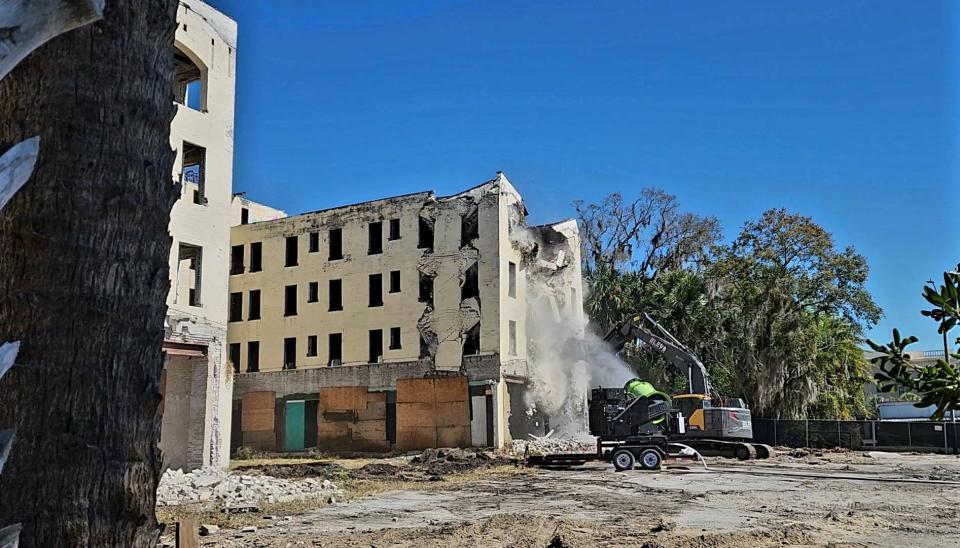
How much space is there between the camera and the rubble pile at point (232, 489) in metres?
17.4

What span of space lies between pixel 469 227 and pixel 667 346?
43.4 feet

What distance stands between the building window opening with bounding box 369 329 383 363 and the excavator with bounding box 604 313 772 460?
1372cm

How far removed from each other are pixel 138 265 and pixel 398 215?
38.3 meters

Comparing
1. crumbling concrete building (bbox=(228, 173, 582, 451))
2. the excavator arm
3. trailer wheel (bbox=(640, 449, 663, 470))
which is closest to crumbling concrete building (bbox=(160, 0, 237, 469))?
trailer wheel (bbox=(640, 449, 663, 470))

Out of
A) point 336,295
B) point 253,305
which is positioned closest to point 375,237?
point 336,295

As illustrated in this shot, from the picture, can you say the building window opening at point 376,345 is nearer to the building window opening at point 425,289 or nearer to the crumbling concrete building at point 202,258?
the building window opening at point 425,289

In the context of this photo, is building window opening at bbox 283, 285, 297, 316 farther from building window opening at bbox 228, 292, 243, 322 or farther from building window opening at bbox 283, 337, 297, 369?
building window opening at bbox 228, 292, 243, 322

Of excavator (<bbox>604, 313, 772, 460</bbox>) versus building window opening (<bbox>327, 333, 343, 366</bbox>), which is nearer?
excavator (<bbox>604, 313, 772, 460</bbox>)

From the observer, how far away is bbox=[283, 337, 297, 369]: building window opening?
4262 cm

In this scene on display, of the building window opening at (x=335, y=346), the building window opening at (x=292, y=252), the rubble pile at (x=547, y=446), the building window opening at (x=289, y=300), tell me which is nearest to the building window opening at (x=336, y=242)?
the building window opening at (x=292, y=252)

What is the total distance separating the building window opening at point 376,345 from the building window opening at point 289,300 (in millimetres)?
4986

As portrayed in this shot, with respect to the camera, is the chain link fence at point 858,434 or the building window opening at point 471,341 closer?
the building window opening at point 471,341

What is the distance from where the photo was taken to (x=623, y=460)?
25469 mm

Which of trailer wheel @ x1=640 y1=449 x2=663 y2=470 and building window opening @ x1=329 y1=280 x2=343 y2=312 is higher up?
building window opening @ x1=329 y1=280 x2=343 y2=312
